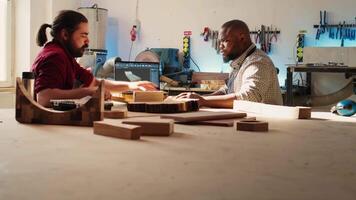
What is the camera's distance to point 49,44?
2764 mm

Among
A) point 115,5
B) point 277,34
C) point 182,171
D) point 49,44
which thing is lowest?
point 182,171

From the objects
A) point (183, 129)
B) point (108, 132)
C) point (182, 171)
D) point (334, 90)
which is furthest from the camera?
point (334, 90)

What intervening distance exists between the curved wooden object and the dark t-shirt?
2.30 feet

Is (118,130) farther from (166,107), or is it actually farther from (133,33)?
(133,33)

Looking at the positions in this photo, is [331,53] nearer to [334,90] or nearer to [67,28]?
[334,90]

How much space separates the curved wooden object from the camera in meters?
1.69

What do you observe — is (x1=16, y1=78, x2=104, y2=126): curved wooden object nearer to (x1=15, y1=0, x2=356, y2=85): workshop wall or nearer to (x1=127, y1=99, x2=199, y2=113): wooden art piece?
(x1=127, y1=99, x2=199, y2=113): wooden art piece

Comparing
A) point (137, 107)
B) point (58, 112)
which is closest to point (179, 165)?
point (58, 112)

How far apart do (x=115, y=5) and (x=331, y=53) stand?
315 centimetres

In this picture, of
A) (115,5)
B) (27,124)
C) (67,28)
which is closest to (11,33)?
(115,5)

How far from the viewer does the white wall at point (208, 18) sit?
19.6 feet

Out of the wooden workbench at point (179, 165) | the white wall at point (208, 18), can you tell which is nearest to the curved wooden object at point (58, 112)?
the wooden workbench at point (179, 165)

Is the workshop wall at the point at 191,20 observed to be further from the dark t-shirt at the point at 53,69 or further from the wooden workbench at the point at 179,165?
the wooden workbench at the point at 179,165

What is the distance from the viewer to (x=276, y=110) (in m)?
2.20
